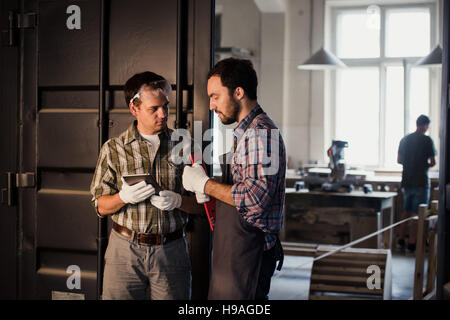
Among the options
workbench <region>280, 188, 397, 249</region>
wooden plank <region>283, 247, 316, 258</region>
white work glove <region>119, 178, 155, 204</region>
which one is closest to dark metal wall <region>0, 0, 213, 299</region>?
white work glove <region>119, 178, 155, 204</region>

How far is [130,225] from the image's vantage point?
2309 millimetres

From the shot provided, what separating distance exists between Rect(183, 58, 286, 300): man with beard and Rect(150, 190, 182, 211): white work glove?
158mm

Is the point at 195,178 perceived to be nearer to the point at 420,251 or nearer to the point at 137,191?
the point at 137,191

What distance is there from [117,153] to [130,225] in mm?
314

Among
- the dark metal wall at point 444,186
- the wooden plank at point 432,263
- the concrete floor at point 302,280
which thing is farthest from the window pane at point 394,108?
the dark metal wall at point 444,186

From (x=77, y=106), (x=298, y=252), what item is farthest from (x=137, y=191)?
(x=298, y=252)

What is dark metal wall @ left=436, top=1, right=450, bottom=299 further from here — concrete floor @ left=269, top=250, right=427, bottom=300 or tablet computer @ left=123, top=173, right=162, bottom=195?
concrete floor @ left=269, top=250, right=427, bottom=300

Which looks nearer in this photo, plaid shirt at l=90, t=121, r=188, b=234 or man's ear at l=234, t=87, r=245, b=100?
man's ear at l=234, t=87, r=245, b=100

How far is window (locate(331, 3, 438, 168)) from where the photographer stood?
348 inches

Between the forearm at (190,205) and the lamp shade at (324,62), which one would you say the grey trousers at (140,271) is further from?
the lamp shade at (324,62)

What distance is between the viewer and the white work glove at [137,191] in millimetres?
2223
